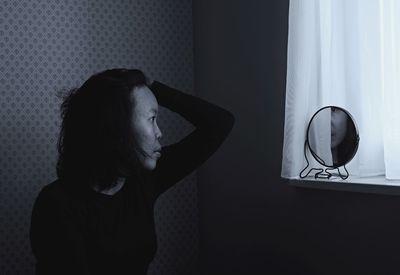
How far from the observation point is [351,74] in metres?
1.44

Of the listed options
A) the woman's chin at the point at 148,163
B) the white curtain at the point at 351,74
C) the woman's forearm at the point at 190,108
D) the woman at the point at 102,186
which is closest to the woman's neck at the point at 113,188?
the woman at the point at 102,186

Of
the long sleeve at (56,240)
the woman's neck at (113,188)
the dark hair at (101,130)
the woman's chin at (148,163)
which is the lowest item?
the long sleeve at (56,240)

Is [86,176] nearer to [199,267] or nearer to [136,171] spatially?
[136,171]

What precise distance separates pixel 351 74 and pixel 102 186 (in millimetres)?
826

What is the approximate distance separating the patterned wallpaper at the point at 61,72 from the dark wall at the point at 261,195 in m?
0.11

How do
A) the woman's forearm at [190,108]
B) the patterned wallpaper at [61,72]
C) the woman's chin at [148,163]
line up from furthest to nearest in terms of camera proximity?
1. the patterned wallpaper at [61,72]
2. the woman's forearm at [190,108]
3. the woman's chin at [148,163]

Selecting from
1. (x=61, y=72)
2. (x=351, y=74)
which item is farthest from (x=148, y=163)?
(x=61, y=72)

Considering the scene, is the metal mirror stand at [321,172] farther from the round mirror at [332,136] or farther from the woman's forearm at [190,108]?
the woman's forearm at [190,108]

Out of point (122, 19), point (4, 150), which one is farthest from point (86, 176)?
point (122, 19)

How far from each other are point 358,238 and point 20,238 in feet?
4.16

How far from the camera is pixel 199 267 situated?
2230mm

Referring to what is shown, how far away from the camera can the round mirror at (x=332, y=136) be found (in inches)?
55.4

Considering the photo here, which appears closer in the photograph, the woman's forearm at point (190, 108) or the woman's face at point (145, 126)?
the woman's face at point (145, 126)

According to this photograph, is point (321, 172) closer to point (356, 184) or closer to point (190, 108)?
point (356, 184)
